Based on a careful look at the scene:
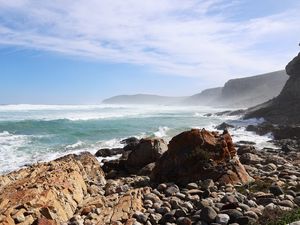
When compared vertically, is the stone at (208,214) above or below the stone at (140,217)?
above

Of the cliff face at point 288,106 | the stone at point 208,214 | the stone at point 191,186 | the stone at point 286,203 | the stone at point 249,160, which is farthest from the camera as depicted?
the cliff face at point 288,106

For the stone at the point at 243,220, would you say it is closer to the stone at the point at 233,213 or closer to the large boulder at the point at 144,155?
the stone at the point at 233,213

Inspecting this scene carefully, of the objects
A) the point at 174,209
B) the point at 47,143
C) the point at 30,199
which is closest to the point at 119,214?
the point at 174,209

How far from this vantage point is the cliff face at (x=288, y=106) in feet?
150

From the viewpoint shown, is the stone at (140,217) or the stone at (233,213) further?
the stone at (140,217)

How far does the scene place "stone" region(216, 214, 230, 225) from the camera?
9.41 m

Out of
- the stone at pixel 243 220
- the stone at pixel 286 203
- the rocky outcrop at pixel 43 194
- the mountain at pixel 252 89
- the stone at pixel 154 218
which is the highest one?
the mountain at pixel 252 89

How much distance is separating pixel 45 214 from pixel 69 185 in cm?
233

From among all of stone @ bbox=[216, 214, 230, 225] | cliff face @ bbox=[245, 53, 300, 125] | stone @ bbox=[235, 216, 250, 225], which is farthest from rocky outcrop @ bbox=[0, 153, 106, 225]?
cliff face @ bbox=[245, 53, 300, 125]

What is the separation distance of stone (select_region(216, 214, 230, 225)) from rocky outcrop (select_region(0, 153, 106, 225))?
384cm

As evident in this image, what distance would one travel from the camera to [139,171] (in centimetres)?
1861

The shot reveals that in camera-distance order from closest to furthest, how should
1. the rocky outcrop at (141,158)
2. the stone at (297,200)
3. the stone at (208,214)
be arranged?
the stone at (208,214) → the stone at (297,200) → the rocky outcrop at (141,158)

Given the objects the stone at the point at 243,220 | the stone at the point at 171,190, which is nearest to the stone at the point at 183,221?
the stone at the point at 243,220

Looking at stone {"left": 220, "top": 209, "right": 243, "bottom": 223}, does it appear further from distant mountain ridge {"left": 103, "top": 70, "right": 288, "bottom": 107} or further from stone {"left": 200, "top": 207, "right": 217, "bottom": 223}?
distant mountain ridge {"left": 103, "top": 70, "right": 288, "bottom": 107}
